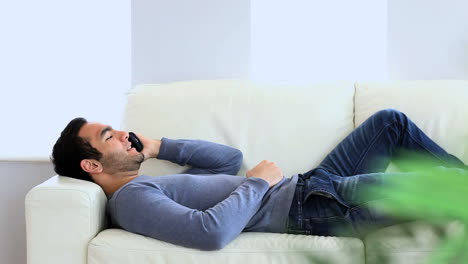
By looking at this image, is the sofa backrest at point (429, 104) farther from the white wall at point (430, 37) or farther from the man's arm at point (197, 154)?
the man's arm at point (197, 154)

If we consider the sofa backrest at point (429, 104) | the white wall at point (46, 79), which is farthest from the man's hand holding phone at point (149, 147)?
the sofa backrest at point (429, 104)

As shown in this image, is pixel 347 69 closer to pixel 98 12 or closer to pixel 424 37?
pixel 424 37

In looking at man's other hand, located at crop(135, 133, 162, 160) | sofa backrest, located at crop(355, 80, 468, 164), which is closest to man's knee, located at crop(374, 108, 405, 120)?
Answer: sofa backrest, located at crop(355, 80, 468, 164)

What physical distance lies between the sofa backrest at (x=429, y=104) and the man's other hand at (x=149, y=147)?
2.57 feet

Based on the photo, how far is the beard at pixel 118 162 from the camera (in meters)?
2.07

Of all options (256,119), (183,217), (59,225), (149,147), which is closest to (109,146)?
(149,147)

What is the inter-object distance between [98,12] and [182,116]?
2.72 feet

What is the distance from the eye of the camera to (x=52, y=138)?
9.73 ft

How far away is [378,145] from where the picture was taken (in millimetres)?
2264

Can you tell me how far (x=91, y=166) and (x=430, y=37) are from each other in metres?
1.56

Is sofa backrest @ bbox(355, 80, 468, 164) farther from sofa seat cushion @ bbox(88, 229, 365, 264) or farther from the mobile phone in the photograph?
the mobile phone

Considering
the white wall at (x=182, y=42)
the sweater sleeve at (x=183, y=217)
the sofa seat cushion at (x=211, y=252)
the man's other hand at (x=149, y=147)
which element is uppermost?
the white wall at (x=182, y=42)

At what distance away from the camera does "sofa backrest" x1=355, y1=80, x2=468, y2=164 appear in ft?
7.54

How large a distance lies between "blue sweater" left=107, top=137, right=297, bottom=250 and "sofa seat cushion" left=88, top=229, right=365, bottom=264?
1.1 inches
